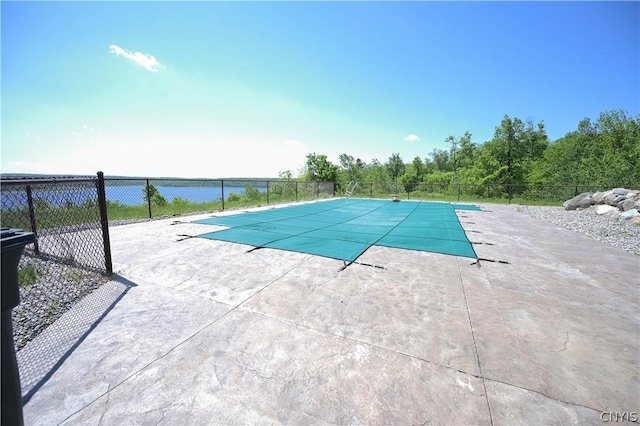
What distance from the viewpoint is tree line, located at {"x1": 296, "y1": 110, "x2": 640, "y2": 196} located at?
1617cm

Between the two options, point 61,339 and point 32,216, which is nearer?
point 61,339

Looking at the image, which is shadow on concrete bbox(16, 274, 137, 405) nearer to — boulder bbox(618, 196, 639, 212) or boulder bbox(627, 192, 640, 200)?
boulder bbox(618, 196, 639, 212)

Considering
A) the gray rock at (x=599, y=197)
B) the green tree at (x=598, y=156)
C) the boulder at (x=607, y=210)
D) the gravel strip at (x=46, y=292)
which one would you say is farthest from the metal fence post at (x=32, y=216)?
the green tree at (x=598, y=156)

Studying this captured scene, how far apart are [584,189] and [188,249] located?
19795 millimetres

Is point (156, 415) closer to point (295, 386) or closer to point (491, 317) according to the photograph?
point (295, 386)

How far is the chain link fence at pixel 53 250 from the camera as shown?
2396 mm

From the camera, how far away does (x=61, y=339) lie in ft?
6.46

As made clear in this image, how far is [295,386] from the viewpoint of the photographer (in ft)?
5.08

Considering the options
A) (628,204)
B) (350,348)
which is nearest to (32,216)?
(350,348)

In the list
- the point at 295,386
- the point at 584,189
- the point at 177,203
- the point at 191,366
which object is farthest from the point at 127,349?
the point at 584,189

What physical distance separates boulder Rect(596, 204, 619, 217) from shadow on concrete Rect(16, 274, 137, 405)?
44.6ft

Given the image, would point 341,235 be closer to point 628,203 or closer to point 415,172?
point 628,203

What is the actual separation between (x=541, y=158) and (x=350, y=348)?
3512cm

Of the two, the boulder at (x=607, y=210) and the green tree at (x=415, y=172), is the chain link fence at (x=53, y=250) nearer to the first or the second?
the boulder at (x=607, y=210)
